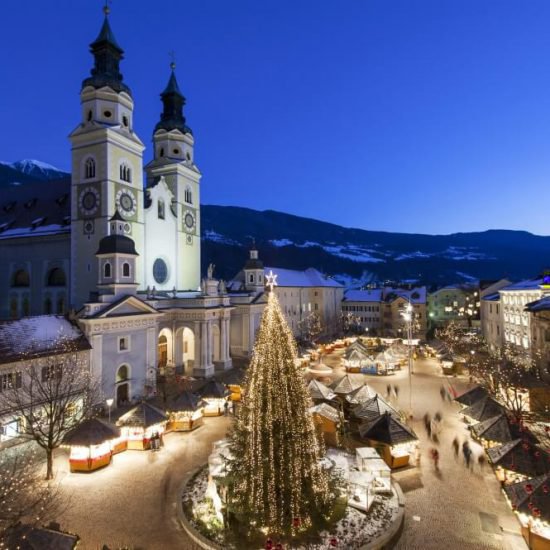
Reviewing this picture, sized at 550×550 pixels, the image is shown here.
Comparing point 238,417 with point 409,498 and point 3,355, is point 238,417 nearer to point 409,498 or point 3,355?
point 409,498

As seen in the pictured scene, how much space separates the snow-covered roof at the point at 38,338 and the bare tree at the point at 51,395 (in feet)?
0.86

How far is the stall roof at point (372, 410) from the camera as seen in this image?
21.5 metres

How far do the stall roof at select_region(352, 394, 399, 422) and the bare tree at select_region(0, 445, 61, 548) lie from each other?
1535 centimetres

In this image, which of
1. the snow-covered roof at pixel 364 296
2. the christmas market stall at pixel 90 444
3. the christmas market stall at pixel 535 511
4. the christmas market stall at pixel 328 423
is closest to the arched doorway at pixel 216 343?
the christmas market stall at pixel 328 423

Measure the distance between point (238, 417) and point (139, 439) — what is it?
10328 mm

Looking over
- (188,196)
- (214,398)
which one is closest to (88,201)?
(188,196)

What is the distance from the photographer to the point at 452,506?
47.6 ft

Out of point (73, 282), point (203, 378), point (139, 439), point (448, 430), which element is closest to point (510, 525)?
point (448, 430)

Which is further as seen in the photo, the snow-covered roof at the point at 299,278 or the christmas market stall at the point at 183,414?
the snow-covered roof at the point at 299,278

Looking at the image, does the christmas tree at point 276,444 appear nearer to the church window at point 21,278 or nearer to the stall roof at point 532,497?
the stall roof at point 532,497

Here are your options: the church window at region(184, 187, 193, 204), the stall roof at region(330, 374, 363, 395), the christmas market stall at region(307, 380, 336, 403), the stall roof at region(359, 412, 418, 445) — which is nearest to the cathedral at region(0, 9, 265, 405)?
the church window at region(184, 187, 193, 204)

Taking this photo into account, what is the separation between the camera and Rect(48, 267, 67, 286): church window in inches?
1460

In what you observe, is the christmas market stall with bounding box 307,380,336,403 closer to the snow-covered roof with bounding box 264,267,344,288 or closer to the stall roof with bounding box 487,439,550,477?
the stall roof with bounding box 487,439,550,477

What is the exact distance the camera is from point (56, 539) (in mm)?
10023
